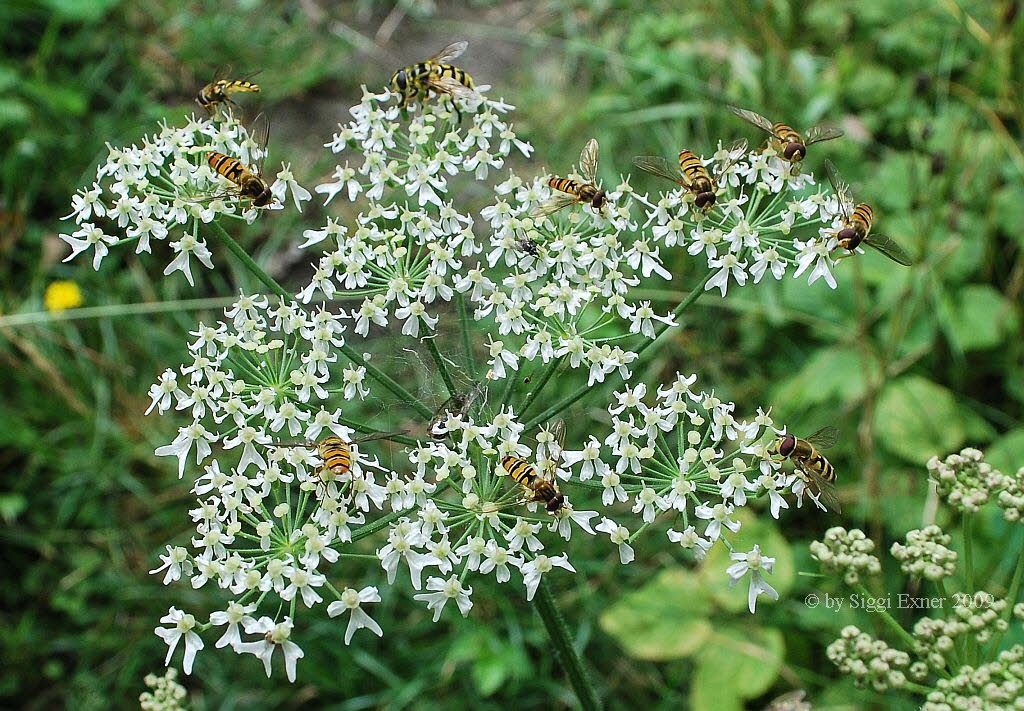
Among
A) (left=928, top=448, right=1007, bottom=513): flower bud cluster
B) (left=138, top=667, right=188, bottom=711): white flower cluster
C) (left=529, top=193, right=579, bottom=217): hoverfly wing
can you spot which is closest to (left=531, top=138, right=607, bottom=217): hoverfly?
(left=529, top=193, right=579, bottom=217): hoverfly wing

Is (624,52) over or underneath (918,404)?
over

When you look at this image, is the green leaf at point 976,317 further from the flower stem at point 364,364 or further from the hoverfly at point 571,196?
the flower stem at point 364,364

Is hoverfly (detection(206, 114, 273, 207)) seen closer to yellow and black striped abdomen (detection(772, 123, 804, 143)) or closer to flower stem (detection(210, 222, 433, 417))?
flower stem (detection(210, 222, 433, 417))

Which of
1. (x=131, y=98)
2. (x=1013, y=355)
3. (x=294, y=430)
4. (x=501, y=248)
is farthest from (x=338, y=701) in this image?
(x=131, y=98)

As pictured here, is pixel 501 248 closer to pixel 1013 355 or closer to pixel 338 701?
pixel 338 701

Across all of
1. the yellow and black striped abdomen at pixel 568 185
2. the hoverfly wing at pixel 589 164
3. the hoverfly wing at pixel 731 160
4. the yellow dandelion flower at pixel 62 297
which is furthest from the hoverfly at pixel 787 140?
the yellow dandelion flower at pixel 62 297
